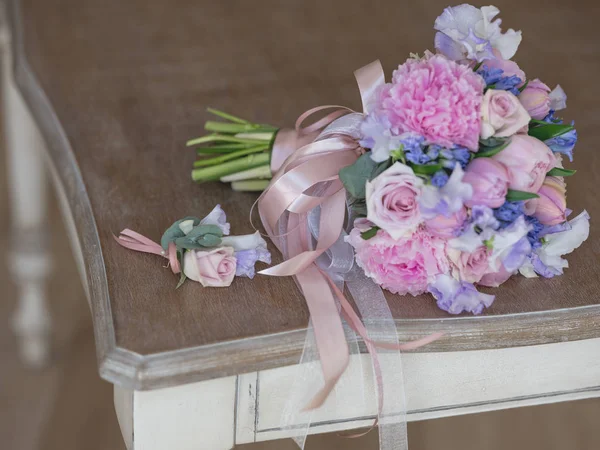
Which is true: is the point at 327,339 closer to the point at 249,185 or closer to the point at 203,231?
the point at 203,231

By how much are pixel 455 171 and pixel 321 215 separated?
0.16 m

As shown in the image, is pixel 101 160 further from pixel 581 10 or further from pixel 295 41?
pixel 581 10

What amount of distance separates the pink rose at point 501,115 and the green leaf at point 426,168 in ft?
0.18

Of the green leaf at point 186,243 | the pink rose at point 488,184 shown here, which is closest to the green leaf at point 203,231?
the green leaf at point 186,243

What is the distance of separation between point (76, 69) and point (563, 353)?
30.2 inches

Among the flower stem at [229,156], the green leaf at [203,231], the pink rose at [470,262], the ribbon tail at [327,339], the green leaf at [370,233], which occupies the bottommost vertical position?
the ribbon tail at [327,339]

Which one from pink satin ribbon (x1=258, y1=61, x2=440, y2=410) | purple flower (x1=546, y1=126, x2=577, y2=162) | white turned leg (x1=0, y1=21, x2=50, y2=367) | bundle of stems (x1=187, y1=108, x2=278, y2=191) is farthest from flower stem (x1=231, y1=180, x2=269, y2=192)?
white turned leg (x1=0, y1=21, x2=50, y2=367)

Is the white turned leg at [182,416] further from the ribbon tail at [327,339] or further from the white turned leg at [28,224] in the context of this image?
the white turned leg at [28,224]

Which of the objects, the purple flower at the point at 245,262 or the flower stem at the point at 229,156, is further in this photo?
the flower stem at the point at 229,156

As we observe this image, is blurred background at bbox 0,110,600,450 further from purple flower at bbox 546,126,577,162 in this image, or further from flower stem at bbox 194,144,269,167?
purple flower at bbox 546,126,577,162

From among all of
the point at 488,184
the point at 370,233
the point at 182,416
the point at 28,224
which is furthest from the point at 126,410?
the point at 28,224

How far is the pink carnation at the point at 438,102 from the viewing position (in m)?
0.67

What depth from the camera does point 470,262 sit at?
695mm

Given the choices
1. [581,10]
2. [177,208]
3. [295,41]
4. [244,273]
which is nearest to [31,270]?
[295,41]
